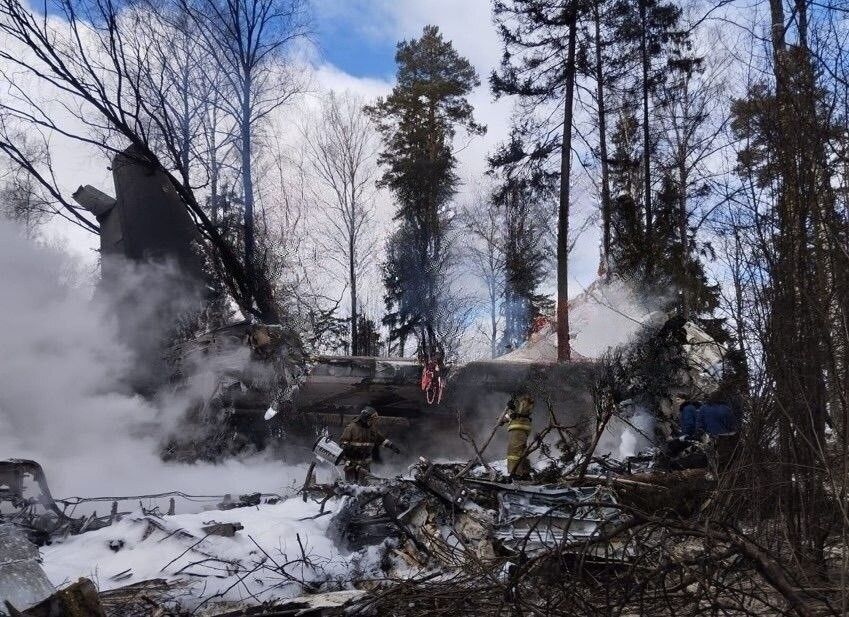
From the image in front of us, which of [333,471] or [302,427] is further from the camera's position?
[302,427]

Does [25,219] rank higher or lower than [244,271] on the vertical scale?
higher

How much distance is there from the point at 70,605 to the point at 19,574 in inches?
55.2

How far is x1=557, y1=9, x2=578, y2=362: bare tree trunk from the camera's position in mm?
17484

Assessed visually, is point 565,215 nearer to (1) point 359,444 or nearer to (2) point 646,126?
(2) point 646,126

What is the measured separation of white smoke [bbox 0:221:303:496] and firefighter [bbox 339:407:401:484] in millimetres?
1363

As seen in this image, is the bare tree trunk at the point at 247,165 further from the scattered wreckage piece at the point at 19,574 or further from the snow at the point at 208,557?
the scattered wreckage piece at the point at 19,574

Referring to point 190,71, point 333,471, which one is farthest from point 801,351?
point 190,71

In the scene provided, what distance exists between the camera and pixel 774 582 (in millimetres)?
2547

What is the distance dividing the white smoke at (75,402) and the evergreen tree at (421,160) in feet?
41.1

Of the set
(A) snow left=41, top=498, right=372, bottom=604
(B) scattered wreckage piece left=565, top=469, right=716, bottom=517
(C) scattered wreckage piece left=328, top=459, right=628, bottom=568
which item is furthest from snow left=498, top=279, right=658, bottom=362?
(A) snow left=41, top=498, right=372, bottom=604

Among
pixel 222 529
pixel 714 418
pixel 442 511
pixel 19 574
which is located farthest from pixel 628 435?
pixel 19 574

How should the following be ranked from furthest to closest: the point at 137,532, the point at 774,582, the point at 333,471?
the point at 333,471 < the point at 137,532 < the point at 774,582

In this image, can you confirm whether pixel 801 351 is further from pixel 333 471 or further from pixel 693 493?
pixel 333 471

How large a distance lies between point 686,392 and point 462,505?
8.23 metres
